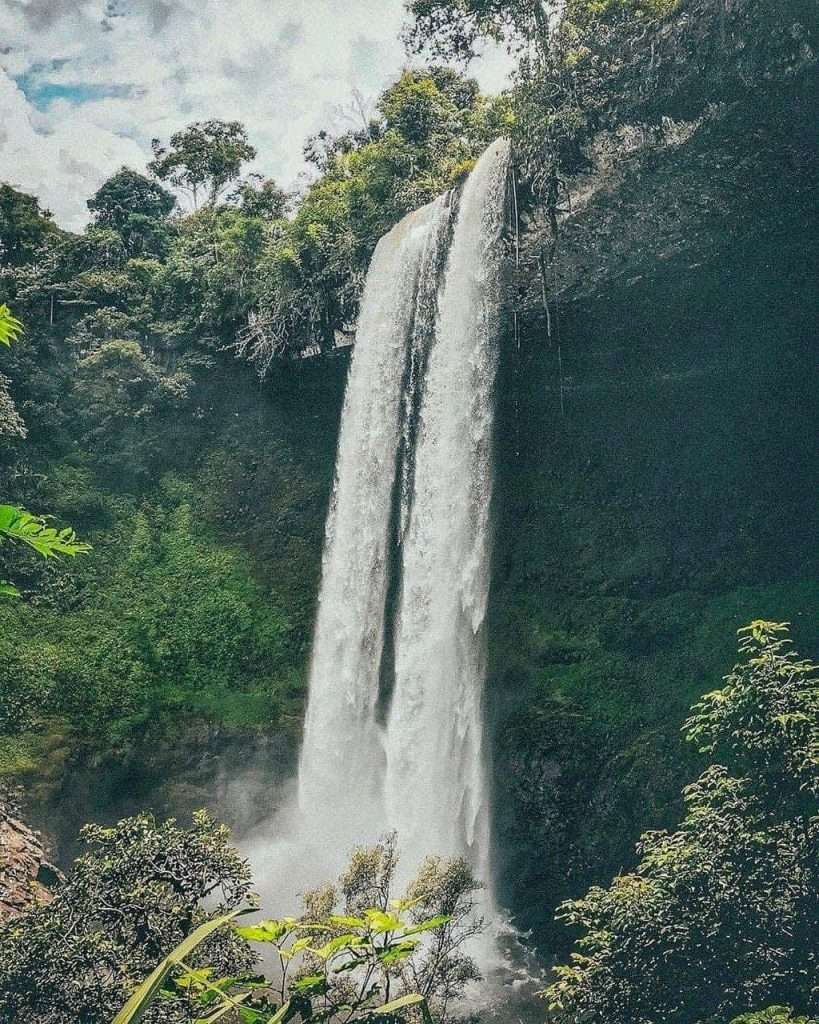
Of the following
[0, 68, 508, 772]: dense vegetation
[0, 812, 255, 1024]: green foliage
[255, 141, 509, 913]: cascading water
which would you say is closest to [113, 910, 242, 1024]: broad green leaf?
[0, 812, 255, 1024]: green foliage

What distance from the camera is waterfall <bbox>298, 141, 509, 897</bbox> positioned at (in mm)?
16781

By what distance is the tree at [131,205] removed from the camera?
30.2 meters

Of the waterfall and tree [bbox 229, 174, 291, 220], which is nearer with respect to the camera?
the waterfall

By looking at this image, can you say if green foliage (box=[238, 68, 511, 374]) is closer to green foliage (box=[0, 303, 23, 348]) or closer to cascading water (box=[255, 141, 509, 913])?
cascading water (box=[255, 141, 509, 913])

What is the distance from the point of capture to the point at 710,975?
8195 mm

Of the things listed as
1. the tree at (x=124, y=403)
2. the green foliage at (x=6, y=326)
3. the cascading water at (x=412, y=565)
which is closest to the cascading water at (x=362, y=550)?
the cascading water at (x=412, y=565)

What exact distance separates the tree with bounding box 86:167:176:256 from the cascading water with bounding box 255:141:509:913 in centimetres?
1280

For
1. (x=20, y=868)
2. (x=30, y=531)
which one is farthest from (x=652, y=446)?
(x=30, y=531)

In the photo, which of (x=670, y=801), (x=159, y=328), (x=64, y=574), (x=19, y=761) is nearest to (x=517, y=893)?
(x=670, y=801)

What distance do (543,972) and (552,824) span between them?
2.87 metres

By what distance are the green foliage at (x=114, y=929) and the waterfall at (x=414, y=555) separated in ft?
20.9

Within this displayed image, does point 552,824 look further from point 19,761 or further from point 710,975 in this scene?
point 19,761

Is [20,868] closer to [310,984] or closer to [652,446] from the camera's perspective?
[652,446]

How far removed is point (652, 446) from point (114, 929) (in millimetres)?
13484
